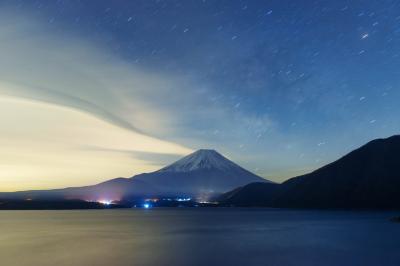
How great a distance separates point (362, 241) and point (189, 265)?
40.2 metres

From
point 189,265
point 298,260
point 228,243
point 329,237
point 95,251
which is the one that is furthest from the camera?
point 329,237

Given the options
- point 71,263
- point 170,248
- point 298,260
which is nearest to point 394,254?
point 298,260

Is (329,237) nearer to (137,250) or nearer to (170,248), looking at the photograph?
(170,248)

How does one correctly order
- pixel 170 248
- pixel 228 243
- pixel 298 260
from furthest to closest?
1. pixel 228 243
2. pixel 170 248
3. pixel 298 260

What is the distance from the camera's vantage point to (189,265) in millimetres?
53219

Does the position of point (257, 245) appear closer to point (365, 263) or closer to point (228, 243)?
point (228, 243)

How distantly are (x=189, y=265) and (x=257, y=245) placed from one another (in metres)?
24.9

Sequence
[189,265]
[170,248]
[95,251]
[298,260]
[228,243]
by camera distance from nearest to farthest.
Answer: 1. [189,265]
2. [298,260]
3. [95,251]
4. [170,248]
5. [228,243]

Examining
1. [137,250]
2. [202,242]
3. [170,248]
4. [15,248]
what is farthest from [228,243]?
[15,248]

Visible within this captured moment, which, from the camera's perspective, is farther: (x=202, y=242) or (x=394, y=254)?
(x=202, y=242)

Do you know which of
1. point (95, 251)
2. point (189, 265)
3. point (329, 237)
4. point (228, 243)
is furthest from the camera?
point (329, 237)

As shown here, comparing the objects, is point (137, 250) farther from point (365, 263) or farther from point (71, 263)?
point (365, 263)

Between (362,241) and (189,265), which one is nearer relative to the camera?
(189,265)

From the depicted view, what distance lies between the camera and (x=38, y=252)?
6775cm
